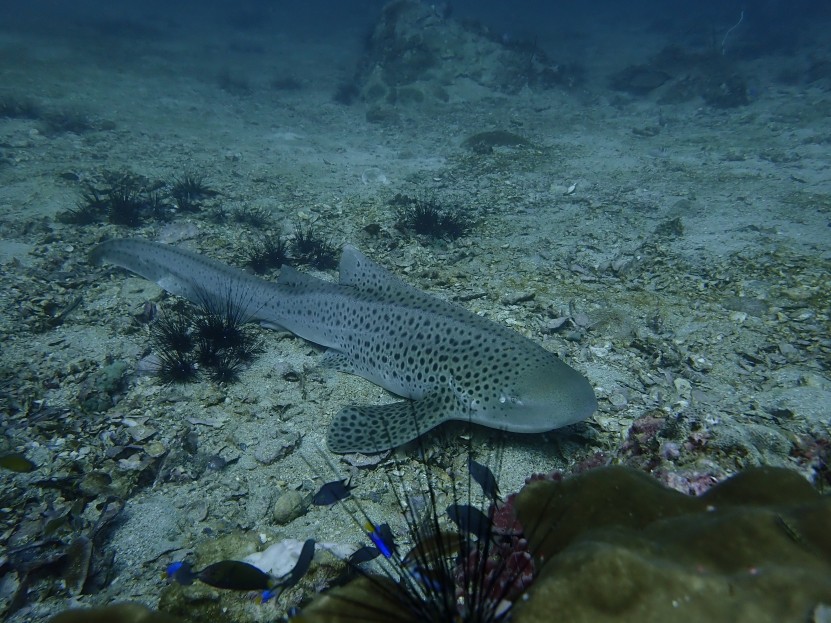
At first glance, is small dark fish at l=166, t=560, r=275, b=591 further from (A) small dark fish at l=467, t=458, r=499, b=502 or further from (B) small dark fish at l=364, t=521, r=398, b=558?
(A) small dark fish at l=467, t=458, r=499, b=502

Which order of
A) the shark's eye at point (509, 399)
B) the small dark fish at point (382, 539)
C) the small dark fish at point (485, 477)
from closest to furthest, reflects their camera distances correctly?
the small dark fish at point (382, 539), the small dark fish at point (485, 477), the shark's eye at point (509, 399)

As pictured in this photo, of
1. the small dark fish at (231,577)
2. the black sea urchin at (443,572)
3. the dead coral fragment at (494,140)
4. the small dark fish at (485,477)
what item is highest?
the dead coral fragment at (494,140)

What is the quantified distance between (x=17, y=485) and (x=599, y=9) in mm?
85739

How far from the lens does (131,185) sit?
10.7 m

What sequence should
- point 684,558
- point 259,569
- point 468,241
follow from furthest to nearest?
point 468,241 → point 259,569 → point 684,558

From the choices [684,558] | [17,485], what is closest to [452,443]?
[684,558]

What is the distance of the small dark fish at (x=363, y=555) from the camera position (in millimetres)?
2893

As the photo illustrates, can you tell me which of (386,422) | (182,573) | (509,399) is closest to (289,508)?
(182,573)

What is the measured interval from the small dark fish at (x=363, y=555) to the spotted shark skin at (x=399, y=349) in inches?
34.7

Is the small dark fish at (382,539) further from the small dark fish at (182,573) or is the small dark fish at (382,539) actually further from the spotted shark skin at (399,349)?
the small dark fish at (182,573)

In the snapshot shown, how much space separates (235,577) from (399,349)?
2.60 metres

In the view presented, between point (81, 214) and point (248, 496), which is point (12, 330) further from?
point (248, 496)

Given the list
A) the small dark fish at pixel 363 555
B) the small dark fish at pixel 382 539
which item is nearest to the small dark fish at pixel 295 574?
the small dark fish at pixel 363 555

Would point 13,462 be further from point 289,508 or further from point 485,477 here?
point 485,477
